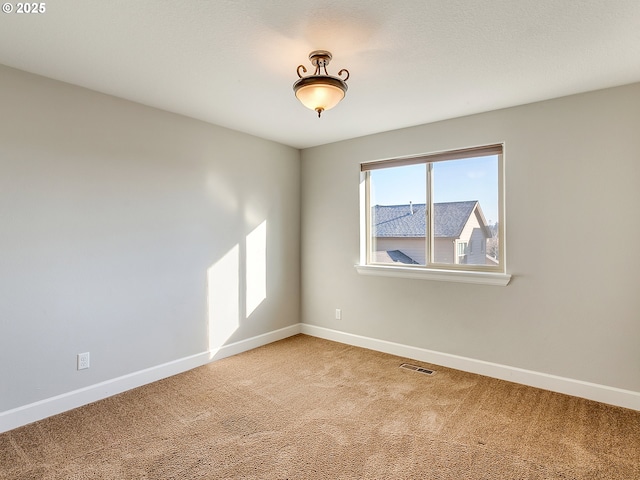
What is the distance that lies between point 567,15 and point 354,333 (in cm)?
339

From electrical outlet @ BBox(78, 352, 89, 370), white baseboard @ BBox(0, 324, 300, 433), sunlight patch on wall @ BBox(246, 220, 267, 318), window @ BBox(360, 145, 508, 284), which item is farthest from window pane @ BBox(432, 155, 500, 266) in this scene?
electrical outlet @ BBox(78, 352, 89, 370)

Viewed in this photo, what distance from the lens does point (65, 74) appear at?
2473mm

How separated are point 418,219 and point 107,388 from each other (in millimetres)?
3316

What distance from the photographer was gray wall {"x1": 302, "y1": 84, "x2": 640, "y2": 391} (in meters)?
2.63

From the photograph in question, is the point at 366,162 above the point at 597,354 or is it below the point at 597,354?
above

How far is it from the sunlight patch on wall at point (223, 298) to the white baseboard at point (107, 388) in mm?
146

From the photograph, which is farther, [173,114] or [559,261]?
[173,114]

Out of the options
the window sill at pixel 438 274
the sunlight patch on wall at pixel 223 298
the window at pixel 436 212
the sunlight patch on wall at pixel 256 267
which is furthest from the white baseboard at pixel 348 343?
the window at pixel 436 212

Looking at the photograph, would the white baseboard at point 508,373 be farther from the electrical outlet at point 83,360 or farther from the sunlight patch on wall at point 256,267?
the electrical outlet at point 83,360

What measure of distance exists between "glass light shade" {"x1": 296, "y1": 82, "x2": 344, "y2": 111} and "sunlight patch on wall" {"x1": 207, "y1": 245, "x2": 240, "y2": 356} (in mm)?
2082

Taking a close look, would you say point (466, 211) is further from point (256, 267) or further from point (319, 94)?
point (256, 267)

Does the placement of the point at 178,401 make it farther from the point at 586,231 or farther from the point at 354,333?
the point at 586,231

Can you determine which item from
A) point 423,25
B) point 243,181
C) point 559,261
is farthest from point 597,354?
point 243,181

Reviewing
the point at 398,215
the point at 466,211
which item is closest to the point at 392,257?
the point at 398,215
